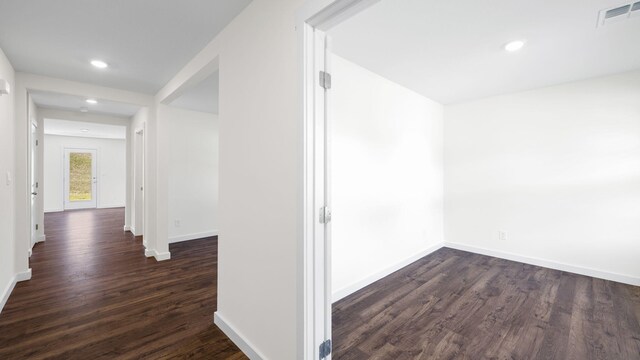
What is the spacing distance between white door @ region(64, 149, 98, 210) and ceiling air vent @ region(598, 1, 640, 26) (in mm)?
11314

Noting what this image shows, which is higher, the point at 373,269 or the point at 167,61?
the point at 167,61

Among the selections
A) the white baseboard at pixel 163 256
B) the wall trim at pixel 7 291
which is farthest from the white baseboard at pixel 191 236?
the wall trim at pixel 7 291

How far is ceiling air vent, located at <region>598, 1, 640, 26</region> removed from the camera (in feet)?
5.91

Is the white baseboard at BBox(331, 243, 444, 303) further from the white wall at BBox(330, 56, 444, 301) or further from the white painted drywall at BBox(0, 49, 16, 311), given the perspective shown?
the white painted drywall at BBox(0, 49, 16, 311)

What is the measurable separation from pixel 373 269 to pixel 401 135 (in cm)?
172

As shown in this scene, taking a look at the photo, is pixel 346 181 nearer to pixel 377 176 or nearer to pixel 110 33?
pixel 377 176

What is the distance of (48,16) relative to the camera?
6.32 ft

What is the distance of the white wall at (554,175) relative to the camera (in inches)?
118

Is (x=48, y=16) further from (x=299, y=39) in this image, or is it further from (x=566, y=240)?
(x=566, y=240)

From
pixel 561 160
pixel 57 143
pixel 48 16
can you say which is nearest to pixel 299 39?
pixel 48 16

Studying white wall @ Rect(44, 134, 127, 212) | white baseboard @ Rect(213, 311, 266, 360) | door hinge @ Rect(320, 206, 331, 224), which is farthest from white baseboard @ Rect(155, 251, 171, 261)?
white wall @ Rect(44, 134, 127, 212)

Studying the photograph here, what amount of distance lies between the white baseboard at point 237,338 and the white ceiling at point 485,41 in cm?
242

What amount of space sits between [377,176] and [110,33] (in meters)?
2.80

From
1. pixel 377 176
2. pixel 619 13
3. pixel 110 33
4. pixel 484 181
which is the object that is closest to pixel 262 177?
pixel 377 176
